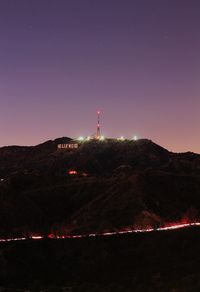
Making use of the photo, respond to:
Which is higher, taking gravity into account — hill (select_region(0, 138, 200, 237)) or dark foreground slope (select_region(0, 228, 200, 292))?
hill (select_region(0, 138, 200, 237))

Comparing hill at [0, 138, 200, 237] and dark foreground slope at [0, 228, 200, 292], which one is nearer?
Answer: dark foreground slope at [0, 228, 200, 292]

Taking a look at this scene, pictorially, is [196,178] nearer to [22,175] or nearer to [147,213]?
[147,213]

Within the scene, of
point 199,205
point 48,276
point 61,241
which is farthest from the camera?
Answer: point 199,205

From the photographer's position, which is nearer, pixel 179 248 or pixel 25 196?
pixel 179 248

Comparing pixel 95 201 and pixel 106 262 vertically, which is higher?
pixel 95 201

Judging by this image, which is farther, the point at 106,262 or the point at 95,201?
the point at 95,201

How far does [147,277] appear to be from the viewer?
42.2 meters

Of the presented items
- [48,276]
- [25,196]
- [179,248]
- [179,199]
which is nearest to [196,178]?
[179,199]

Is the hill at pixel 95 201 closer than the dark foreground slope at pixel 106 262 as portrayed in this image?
No

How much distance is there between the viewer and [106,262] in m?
51.3

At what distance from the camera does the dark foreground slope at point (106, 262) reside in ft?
135

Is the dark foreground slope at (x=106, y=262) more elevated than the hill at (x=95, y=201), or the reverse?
the hill at (x=95, y=201)

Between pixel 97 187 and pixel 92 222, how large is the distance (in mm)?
16140

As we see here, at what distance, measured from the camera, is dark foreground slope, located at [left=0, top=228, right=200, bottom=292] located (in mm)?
41219
